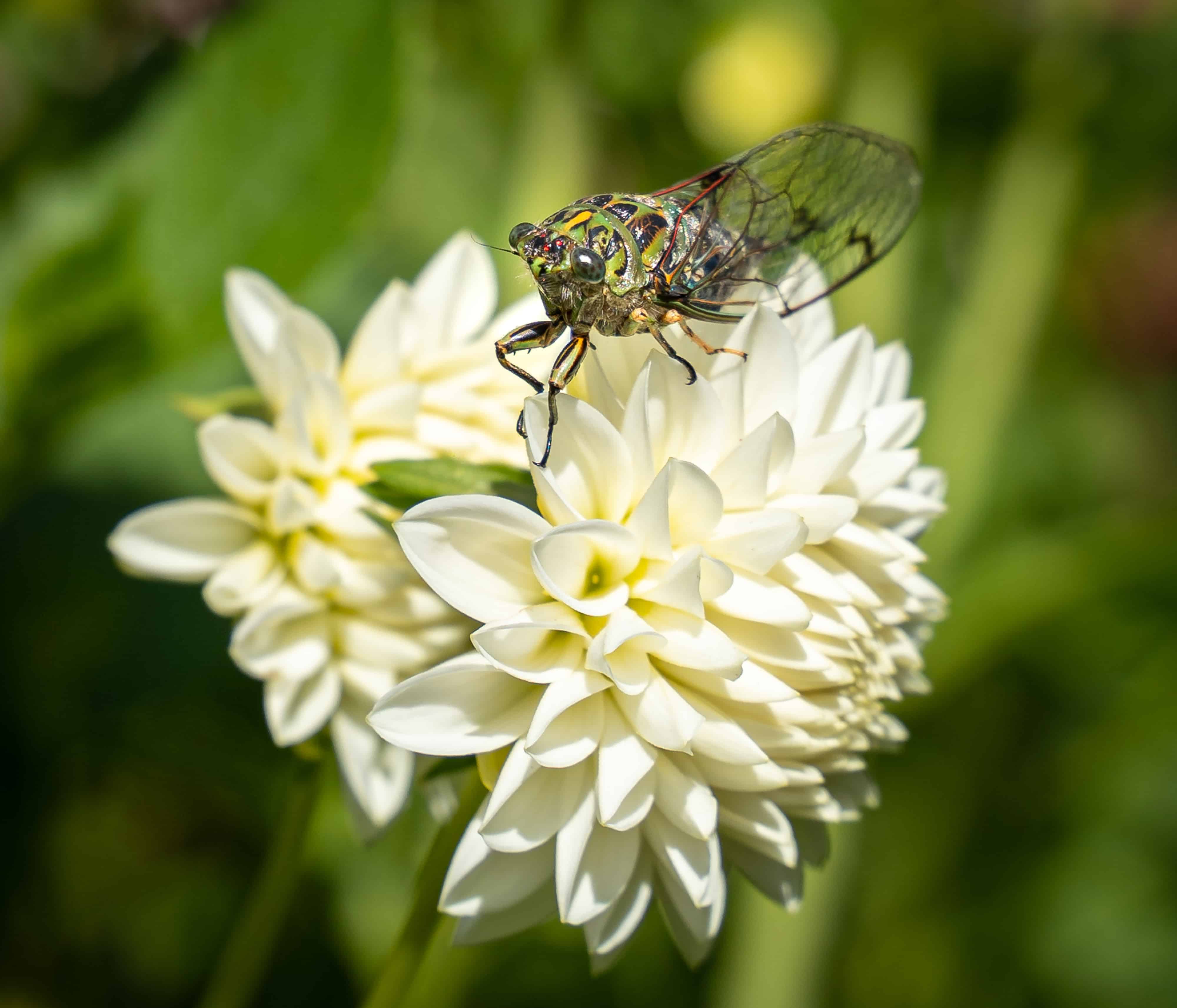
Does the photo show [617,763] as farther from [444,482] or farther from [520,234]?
[520,234]

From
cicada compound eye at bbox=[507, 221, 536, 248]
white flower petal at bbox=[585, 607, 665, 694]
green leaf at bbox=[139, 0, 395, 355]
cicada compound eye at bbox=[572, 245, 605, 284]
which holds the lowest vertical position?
white flower petal at bbox=[585, 607, 665, 694]

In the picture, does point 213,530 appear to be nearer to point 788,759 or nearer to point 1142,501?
point 788,759

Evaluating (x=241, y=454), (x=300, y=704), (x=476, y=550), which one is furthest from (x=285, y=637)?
(x=476, y=550)

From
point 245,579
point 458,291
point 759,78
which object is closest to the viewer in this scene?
point 245,579

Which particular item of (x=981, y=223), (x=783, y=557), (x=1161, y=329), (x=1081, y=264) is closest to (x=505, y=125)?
(x=981, y=223)

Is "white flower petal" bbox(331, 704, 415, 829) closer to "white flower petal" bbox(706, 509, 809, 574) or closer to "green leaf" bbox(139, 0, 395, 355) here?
"white flower petal" bbox(706, 509, 809, 574)

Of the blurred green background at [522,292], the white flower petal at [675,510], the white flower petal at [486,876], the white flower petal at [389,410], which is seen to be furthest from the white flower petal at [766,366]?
the blurred green background at [522,292]

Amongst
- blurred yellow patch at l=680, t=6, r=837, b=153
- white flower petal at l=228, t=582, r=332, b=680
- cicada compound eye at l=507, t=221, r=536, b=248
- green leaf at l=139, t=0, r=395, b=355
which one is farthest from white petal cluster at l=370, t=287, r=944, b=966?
blurred yellow patch at l=680, t=6, r=837, b=153
